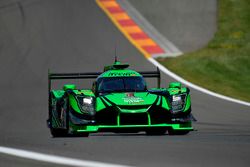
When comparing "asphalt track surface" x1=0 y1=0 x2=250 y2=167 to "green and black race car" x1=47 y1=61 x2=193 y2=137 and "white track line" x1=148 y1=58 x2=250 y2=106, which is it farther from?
"white track line" x1=148 y1=58 x2=250 y2=106

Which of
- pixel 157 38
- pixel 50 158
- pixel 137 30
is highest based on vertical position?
pixel 137 30

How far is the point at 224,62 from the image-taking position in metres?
25.7

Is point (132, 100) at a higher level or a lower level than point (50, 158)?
higher

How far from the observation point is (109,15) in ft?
104

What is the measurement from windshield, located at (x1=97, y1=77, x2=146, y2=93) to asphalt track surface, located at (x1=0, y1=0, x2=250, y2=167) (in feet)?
2.93

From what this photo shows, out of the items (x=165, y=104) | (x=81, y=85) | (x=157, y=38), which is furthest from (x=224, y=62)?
(x=165, y=104)

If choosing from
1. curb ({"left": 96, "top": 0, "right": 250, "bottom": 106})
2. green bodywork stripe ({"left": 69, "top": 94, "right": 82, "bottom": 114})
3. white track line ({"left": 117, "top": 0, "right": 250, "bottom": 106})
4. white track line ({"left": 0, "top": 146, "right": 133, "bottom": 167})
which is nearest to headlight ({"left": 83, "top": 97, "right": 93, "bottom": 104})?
green bodywork stripe ({"left": 69, "top": 94, "right": 82, "bottom": 114})

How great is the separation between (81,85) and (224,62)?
5457mm

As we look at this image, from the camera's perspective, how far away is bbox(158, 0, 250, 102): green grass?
23.1 meters

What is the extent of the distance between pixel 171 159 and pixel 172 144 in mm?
2052

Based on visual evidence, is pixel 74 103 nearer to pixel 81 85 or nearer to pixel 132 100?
pixel 132 100

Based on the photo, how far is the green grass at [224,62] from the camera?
75.9 feet

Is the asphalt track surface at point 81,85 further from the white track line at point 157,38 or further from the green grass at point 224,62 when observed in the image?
the green grass at point 224,62

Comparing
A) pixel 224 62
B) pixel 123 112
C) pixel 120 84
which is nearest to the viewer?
pixel 123 112
